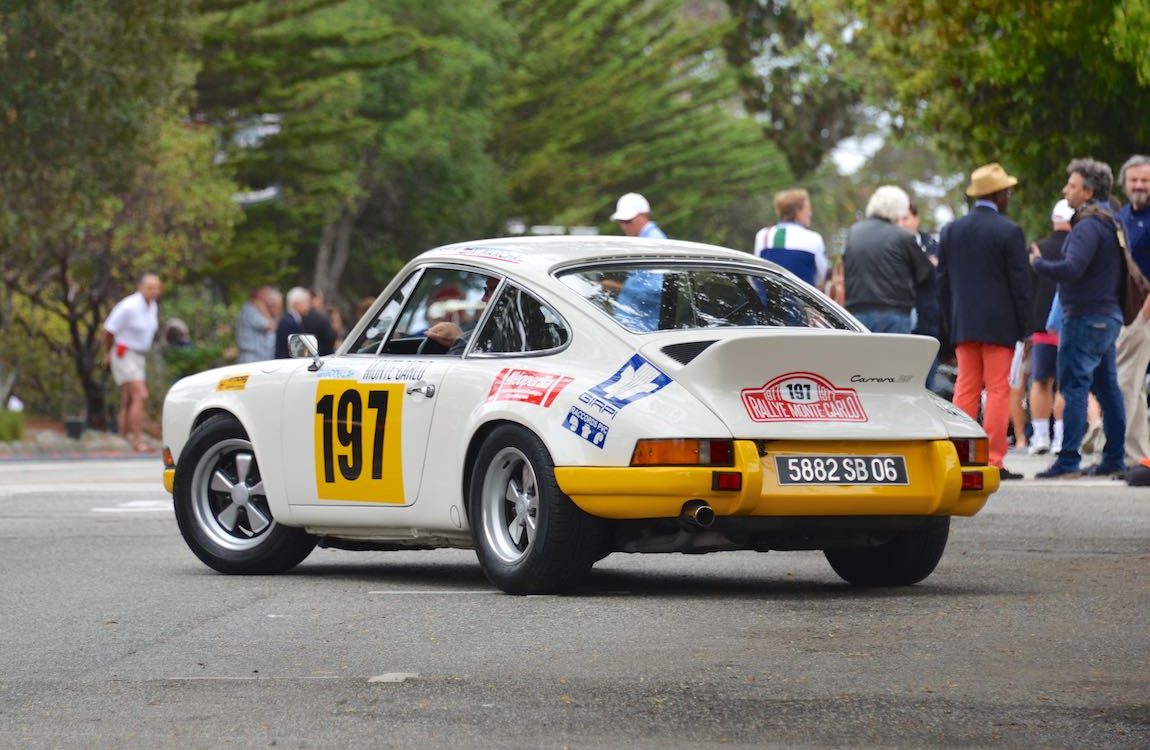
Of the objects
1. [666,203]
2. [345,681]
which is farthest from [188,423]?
[666,203]

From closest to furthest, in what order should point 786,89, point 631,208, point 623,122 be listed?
point 631,208 → point 786,89 → point 623,122

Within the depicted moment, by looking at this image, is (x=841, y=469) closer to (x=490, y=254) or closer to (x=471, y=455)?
(x=471, y=455)

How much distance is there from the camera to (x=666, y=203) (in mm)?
70812

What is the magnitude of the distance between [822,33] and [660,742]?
107 feet

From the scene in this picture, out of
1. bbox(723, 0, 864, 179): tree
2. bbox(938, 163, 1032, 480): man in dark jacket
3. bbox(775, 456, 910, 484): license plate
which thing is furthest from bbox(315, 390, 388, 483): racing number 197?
bbox(723, 0, 864, 179): tree

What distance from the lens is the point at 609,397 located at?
895 centimetres

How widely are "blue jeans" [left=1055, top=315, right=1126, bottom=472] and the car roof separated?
226 inches

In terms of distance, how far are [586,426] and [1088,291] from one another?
24.1 ft

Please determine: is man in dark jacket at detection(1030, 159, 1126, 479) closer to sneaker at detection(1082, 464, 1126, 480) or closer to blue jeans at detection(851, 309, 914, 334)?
sneaker at detection(1082, 464, 1126, 480)

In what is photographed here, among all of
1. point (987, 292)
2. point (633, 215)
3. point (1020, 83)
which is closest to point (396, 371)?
point (633, 215)

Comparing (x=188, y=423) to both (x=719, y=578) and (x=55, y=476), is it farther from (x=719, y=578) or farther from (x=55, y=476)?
(x=55, y=476)

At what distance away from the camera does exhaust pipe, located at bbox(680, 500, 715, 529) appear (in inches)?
345

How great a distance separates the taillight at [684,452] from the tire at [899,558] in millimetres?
1104

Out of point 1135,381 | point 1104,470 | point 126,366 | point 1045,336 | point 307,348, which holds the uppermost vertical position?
point 307,348
